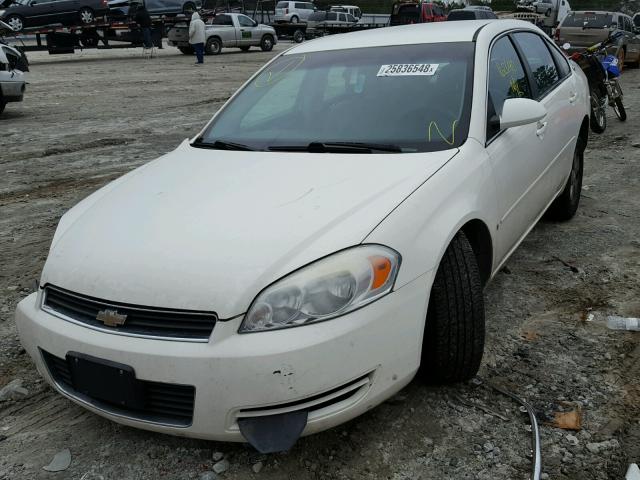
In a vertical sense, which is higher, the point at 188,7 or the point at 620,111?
the point at 188,7


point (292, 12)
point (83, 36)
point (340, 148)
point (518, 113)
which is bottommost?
point (340, 148)

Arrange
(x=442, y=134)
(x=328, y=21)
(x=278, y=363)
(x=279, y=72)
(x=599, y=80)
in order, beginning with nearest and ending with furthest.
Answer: (x=278, y=363) → (x=442, y=134) → (x=279, y=72) → (x=599, y=80) → (x=328, y=21)

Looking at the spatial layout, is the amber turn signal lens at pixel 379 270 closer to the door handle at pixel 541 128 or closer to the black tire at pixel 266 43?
the door handle at pixel 541 128

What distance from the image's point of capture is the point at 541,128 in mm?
3619

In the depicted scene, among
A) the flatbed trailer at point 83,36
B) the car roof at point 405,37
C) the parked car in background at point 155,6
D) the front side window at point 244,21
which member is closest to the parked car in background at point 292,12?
the front side window at point 244,21

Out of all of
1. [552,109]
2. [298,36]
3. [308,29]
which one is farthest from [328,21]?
[552,109]

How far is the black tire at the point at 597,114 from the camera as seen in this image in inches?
316

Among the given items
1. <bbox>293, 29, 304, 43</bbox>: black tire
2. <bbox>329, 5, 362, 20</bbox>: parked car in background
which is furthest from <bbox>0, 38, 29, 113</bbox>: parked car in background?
<bbox>329, 5, 362, 20</bbox>: parked car in background

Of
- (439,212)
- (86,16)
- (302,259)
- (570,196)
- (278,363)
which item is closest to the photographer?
(278,363)

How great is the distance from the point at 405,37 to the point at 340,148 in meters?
1.01

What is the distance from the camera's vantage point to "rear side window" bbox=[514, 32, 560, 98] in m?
3.98

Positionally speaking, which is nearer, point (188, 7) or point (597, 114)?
point (597, 114)

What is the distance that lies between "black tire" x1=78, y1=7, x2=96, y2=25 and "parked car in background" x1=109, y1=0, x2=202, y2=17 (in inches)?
36.5

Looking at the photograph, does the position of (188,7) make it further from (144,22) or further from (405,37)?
(405,37)
